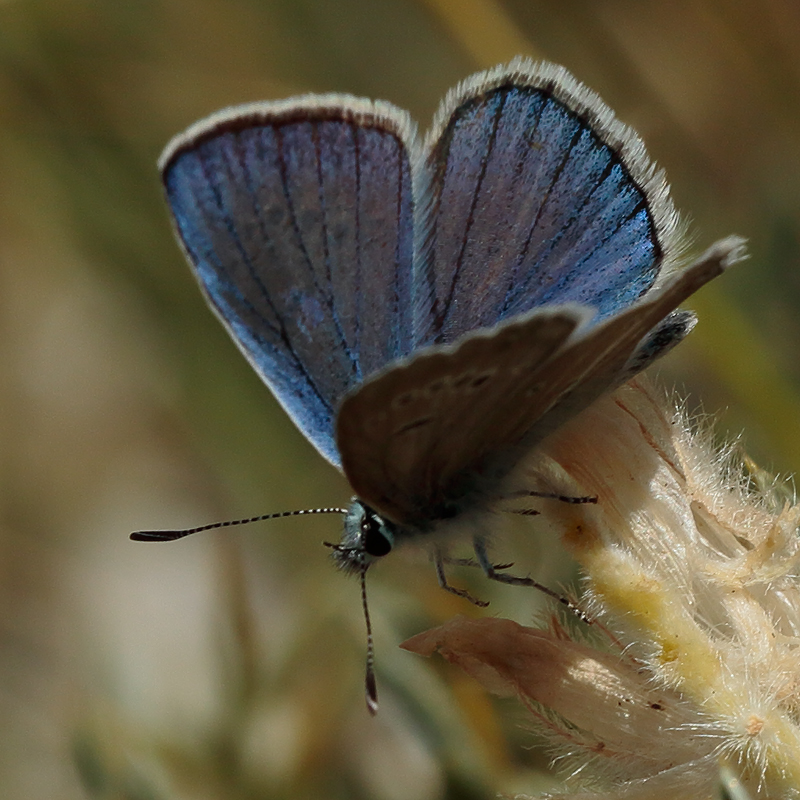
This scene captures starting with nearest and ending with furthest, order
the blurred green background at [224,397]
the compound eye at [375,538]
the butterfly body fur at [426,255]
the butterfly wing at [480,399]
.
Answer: the butterfly wing at [480,399] < the butterfly body fur at [426,255] < the compound eye at [375,538] < the blurred green background at [224,397]

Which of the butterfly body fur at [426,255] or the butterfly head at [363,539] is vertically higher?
the butterfly body fur at [426,255]

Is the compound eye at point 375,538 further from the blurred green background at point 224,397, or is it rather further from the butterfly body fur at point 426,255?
the blurred green background at point 224,397

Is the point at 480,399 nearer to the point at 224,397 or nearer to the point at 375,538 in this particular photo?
the point at 375,538

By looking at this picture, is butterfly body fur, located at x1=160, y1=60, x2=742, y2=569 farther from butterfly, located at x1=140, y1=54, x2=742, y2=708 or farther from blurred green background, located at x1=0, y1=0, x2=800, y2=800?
blurred green background, located at x1=0, y1=0, x2=800, y2=800

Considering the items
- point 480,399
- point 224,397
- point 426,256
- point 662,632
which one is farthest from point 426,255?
point 224,397

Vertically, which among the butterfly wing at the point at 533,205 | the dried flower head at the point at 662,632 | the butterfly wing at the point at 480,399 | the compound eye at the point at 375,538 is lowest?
the dried flower head at the point at 662,632

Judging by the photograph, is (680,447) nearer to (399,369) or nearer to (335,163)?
(399,369)

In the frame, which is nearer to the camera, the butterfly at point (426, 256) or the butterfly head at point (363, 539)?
the butterfly at point (426, 256)

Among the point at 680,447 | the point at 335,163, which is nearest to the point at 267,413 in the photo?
the point at 335,163

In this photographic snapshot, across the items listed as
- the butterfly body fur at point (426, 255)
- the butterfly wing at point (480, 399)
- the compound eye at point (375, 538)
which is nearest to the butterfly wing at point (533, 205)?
the butterfly body fur at point (426, 255)
